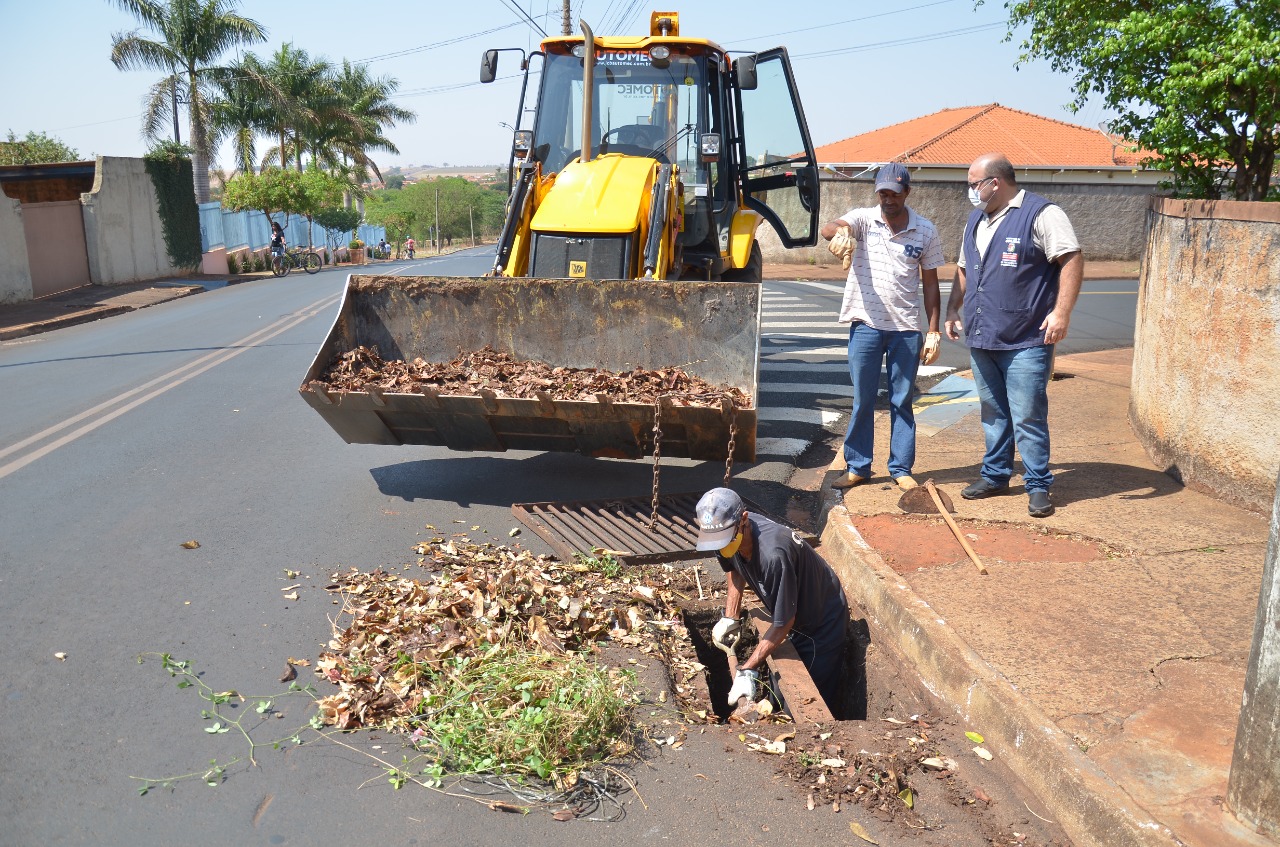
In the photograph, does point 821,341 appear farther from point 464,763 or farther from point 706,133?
point 464,763

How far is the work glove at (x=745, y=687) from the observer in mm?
4605

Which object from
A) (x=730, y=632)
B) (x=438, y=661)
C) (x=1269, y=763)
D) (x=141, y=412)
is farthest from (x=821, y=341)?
(x=1269, y=763)

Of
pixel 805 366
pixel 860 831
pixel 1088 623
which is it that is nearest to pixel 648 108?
pixel 805 366

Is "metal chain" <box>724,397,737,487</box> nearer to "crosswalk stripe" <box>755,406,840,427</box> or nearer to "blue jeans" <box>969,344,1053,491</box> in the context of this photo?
"blue jeans" <box>969,344,1053,491</box>

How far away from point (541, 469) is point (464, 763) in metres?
4.11

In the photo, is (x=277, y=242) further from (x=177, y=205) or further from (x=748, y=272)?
(x=748, y=272)

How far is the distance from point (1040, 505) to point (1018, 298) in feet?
3.98

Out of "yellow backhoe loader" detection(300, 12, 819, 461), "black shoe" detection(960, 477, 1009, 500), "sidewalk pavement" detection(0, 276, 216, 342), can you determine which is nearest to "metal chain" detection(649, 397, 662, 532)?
"yellow backhoe loader" detection(300, 12, 819, 461)

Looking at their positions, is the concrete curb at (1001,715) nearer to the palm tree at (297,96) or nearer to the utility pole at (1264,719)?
the utility pole at (1264,719)

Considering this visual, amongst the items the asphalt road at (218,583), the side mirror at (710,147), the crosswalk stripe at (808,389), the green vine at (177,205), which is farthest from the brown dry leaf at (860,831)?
the green vine at (177,205)

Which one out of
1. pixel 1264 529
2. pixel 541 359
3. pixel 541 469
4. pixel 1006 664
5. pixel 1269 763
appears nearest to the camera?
pixel 1269 763

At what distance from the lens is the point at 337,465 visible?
7.84 m

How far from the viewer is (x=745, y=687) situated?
15.1ft

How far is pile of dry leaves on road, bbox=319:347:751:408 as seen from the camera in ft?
21.0
